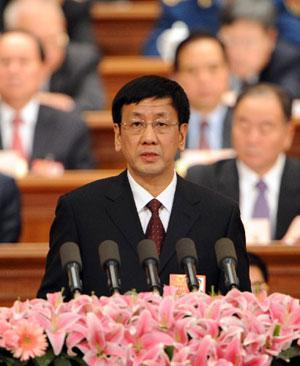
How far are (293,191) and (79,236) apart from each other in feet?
5.69

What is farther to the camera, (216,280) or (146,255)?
(216,280)

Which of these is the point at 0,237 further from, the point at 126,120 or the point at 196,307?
the point at 196,307

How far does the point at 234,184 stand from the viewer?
12.0ft

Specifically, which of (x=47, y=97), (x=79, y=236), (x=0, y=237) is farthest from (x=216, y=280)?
(x=47, y=97)

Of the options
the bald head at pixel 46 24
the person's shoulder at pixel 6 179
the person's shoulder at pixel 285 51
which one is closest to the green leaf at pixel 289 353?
the person's shoulder at pixel 6 179

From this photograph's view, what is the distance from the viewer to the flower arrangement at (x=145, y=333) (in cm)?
169

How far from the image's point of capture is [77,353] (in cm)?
172

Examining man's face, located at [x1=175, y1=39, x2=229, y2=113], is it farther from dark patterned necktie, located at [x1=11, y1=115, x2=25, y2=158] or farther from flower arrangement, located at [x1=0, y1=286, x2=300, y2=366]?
flower arrangement, located at [x1=0, y1=286, x2=300, y2=366]

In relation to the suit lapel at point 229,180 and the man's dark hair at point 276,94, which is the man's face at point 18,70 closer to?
the man's dark hair at point 276,94

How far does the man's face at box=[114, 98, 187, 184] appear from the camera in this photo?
210cm

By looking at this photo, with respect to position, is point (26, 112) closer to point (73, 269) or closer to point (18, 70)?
point (18, 70)

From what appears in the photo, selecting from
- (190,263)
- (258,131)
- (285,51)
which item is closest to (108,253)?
(190,263)

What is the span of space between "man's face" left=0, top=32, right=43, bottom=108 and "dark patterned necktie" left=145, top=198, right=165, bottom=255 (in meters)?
2.41

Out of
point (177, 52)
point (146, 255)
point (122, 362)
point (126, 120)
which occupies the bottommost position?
point (122, 362)
